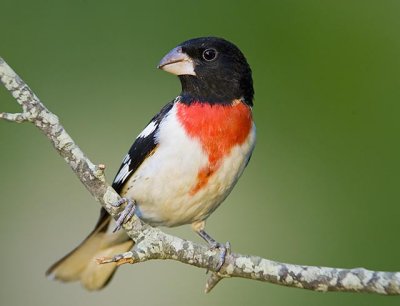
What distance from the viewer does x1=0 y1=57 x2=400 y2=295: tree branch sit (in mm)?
2348

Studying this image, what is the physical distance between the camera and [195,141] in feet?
9.89

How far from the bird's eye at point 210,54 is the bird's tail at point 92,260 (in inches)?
32.9

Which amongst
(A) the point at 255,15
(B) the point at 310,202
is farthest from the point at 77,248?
(A) the point at 255,15

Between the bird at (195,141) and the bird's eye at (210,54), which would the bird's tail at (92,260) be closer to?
the bird at (195,141)

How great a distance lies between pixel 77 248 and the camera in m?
3.55

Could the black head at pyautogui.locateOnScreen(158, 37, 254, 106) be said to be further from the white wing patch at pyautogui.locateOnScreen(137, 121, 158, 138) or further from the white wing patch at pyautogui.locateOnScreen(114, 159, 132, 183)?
the white wing patch at pyautogui.locateOnScreen(114, 159, 132, 183)

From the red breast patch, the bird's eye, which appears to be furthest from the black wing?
the bird's eye

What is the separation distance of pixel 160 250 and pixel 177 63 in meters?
0.85

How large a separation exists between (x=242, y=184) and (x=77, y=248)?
2.94 ft

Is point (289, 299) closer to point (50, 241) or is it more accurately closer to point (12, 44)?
point (50, 241)

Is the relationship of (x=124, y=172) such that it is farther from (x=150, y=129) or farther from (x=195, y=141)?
(x=195, y=141)

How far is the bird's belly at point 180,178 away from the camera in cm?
301

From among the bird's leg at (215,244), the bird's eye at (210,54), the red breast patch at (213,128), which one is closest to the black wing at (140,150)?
the red breast patch at (213,128)

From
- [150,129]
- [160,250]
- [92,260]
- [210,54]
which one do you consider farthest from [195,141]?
[92,260]
